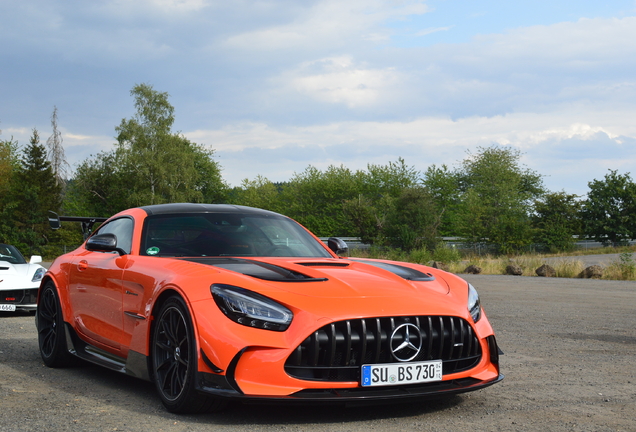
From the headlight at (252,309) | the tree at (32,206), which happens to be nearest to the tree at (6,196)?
the tree at (32,206)

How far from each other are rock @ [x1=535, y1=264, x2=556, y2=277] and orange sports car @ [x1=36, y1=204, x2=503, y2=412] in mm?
20934

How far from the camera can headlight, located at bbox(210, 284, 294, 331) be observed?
13.0ft

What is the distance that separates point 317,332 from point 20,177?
61.5 metres

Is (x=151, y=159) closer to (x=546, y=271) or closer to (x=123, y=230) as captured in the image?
(x=546, y=271)

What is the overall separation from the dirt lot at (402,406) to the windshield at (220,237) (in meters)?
1.15

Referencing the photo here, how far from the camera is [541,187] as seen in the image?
8656cm

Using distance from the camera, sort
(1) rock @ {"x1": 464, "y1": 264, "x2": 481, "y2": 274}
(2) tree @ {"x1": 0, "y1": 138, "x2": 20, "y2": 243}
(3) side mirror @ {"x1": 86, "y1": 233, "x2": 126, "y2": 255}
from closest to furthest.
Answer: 1. (3) side mirror @ {"x1": 86, "y1": 233, "x2": 126, "y2": 255}
2. (1) rock @ {"x1": 464, "y1": 264, "x2": 481, "y2": 274}
3. (2) tree @ {"x1": 0, "y1": 138, "x2": 20, "y2": 243}

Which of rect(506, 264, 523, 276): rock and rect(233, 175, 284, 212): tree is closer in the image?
rect(506, 264, 523, 276): rock

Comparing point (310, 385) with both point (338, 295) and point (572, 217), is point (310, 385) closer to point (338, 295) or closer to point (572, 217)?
point (338, 295)

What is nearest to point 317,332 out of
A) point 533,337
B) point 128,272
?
point 128,272

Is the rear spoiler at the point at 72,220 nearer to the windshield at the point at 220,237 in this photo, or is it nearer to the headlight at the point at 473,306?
the windshield at the point at 220,237

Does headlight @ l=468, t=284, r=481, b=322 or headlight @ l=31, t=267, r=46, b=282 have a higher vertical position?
headlight @ l=468, t=284, r=481, b=322

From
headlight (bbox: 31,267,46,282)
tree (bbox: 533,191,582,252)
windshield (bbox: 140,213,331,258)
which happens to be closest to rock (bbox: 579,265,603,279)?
headlight (bbox: 31,267,46,282)

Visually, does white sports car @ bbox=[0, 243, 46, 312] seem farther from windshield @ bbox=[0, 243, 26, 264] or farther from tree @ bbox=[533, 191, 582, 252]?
tree @ bbox=[533, 191, 582, 252]
